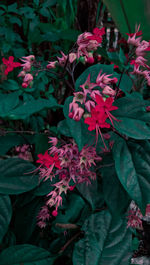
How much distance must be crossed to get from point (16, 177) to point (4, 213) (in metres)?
0.09

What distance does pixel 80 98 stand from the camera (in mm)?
364

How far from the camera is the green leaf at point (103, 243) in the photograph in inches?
20.1

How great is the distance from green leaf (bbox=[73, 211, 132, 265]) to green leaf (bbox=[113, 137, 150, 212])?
20 centimetres

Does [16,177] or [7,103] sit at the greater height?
[7,103]

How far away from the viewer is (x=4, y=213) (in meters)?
0.50

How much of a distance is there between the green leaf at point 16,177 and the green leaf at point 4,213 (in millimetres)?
24

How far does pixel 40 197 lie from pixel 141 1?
2.43ft

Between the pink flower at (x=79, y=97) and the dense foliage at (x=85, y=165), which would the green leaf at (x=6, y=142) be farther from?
the pink flower at (x=79, y=97)

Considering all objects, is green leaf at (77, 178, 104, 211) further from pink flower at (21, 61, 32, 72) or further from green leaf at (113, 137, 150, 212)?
pink flower at (21, 61, 32, 72)

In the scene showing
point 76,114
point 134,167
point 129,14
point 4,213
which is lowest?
point 4,213

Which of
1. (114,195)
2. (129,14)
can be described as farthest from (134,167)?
(129,14)

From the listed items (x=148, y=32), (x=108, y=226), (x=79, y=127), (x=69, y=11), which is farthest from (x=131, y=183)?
(x=69, y=11)

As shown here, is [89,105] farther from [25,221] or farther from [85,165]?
[25,221]

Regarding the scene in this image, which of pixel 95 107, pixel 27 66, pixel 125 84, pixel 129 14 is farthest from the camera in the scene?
pixel 129 14
